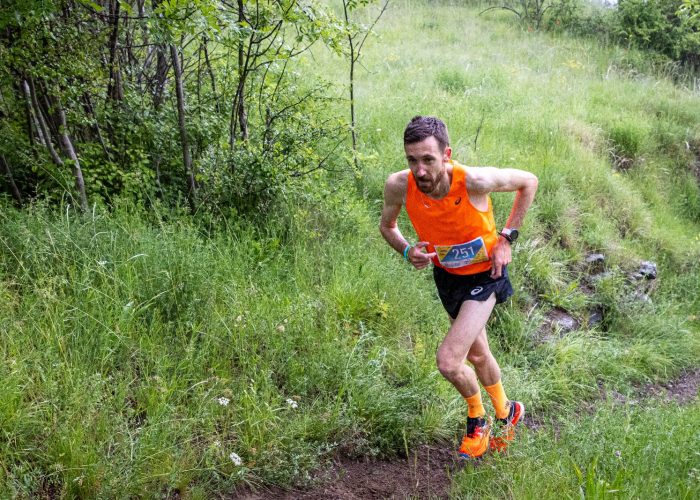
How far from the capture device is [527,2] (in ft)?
53.9

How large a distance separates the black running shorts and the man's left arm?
0.09 m

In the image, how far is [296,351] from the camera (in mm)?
4531

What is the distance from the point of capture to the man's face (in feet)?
12.1

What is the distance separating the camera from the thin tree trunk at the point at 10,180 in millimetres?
5023

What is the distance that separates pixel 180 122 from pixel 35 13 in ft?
5.21

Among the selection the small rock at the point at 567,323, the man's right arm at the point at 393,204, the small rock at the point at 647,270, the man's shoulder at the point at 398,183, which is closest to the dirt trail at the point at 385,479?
the man's right arm at the point at 393,204

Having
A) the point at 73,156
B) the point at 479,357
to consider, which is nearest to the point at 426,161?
the point at 479,357

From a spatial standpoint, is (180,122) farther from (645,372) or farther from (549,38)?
(549,38)

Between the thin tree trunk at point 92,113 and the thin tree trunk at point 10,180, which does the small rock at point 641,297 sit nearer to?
the thin tree trunk at point 92,113

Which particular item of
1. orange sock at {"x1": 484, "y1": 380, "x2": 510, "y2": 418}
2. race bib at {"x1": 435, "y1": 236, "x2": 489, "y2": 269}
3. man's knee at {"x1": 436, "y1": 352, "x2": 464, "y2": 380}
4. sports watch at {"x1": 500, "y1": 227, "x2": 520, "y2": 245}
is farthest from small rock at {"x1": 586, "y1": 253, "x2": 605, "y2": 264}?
man's knee at {"x1": 436, "y1": 352, "x2": 464, "y2": 380}

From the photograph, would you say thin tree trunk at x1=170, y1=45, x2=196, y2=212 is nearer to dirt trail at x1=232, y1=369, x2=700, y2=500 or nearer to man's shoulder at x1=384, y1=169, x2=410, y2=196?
man's shoulder at x1=384, y1=169, x2=410, y2=196

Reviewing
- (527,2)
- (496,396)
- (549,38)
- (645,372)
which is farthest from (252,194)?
(527,2)

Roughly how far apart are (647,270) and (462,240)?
15.6ft

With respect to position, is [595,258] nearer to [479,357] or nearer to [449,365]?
[479,357]
